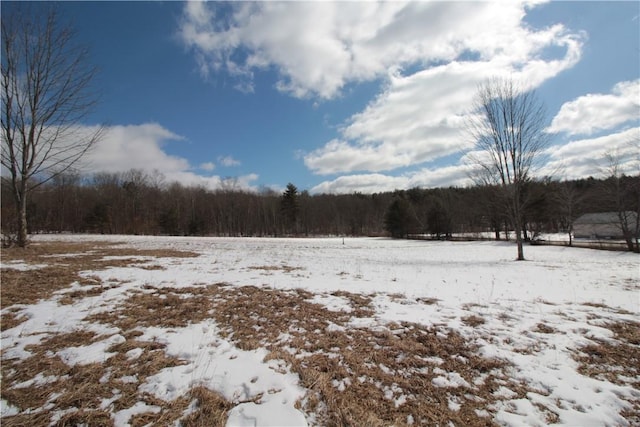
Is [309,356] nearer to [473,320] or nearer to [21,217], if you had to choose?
[473,320]

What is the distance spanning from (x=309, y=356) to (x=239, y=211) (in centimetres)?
6876

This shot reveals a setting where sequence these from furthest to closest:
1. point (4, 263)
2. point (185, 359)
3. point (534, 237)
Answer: point (534, 237)
point (4, 263)
point (185, 359)

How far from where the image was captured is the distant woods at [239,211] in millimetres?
42719

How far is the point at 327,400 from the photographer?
294 centimetres

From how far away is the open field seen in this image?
282 cm

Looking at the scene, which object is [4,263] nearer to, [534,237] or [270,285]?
[270,285]

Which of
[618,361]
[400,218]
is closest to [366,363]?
[618,361]

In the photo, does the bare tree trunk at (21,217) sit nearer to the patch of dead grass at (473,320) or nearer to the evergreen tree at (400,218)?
the patch of dead grass at (473,320)

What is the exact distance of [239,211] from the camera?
6938 centimetres

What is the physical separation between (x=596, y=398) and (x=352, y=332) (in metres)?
3.11

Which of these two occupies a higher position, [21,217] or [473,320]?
[21,217]

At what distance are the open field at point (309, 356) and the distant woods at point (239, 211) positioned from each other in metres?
34.9

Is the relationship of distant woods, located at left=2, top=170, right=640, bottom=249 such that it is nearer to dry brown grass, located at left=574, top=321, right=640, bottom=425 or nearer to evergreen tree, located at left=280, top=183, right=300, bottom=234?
evergreen tree, located at left=280, top=183, right=300, bottom=234

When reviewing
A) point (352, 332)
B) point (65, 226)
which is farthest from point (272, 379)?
point (65, 226)
